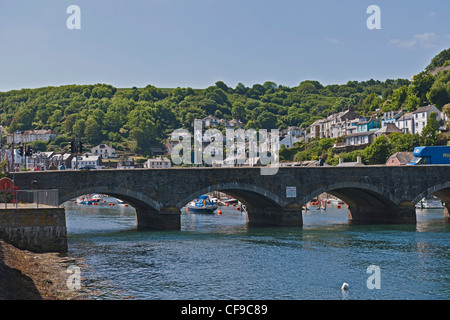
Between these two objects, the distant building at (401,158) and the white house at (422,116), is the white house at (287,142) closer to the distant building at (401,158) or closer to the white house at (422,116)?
the white house at (422,116)

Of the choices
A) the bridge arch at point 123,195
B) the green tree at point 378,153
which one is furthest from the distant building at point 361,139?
the bridge arch at point 123,195

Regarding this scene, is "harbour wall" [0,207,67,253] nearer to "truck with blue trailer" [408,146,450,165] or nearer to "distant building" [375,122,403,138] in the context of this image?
"truck with blue trailer" [408,146,450,165]

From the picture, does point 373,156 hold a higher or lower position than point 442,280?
higher

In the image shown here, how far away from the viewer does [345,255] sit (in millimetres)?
41781

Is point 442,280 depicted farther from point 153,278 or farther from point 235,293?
point 153,278

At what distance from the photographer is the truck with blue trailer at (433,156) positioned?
2685 inches

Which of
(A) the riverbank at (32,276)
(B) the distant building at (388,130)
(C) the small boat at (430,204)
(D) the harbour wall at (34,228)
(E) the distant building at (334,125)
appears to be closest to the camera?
(A) the riverbank at (32,276)

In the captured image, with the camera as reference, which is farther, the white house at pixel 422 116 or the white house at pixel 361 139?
the white house at pixel 361 139

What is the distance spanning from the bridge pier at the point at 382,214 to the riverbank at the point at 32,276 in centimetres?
4037

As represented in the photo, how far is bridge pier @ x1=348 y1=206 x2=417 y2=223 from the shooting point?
63906 mm

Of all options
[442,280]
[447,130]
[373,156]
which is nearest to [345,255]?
[442,280]

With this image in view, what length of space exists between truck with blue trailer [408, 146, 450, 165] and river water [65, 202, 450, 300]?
10918mm

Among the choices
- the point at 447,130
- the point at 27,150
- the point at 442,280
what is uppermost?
the point at 447,130
